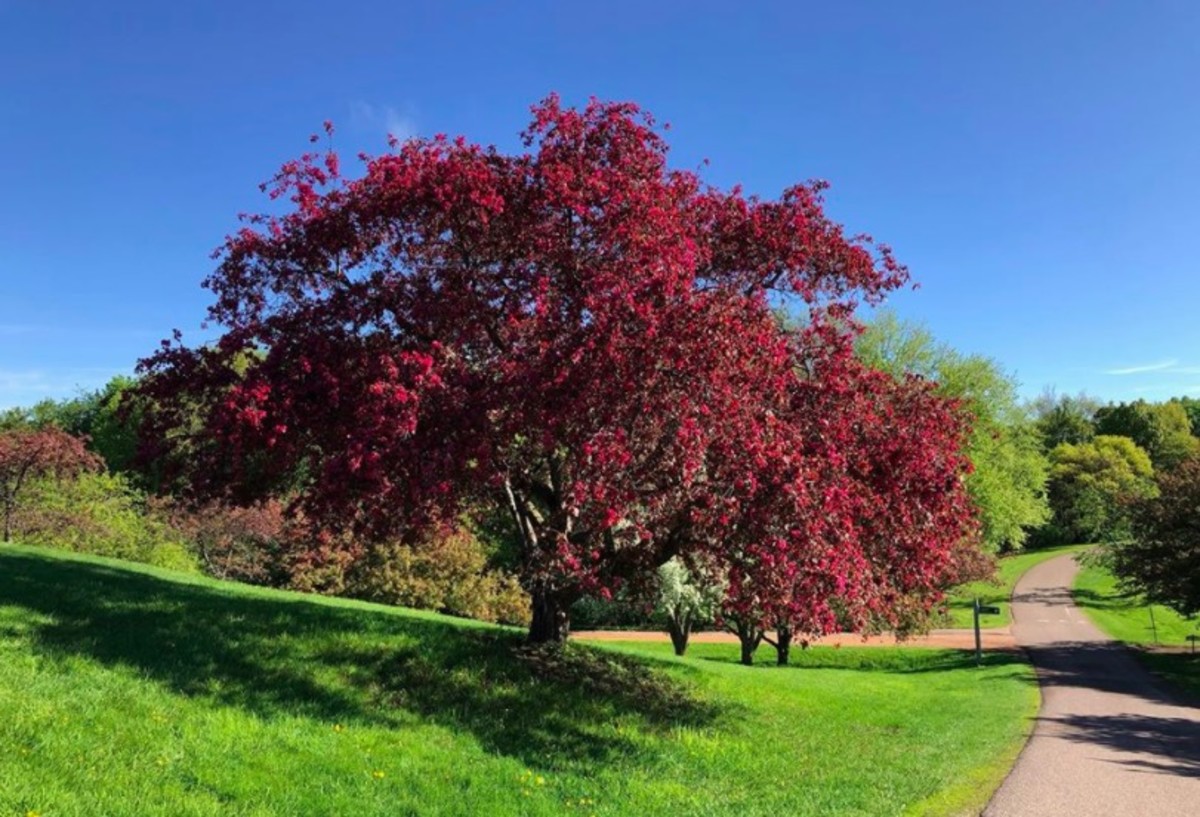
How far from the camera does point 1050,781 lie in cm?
1034

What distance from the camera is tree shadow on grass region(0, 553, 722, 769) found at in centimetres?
848

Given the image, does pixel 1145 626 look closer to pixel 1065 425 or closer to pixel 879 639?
pixel 879 639

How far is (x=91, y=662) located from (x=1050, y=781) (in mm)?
11411

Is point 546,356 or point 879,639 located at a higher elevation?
point 546,356

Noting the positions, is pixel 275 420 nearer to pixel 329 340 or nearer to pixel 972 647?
pixel 329 340

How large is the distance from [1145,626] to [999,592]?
1115 centimetres

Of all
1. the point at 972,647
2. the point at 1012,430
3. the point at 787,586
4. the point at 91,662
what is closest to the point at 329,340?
the point at 91,662

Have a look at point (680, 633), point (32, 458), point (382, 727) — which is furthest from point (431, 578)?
point (382, 727)

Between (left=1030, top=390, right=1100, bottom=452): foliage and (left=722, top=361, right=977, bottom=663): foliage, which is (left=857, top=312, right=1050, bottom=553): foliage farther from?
(left=1030, top=390, right=1100, bottom=452): foliage

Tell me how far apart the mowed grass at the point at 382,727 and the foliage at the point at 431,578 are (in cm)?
1558

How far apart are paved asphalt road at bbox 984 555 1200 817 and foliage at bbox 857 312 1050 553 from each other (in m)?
11.1

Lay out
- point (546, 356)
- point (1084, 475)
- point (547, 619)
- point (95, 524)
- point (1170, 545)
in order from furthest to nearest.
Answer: point (1084, 475), point (1170, 545), point (95, 524), point (547, 619), point (546, 356)

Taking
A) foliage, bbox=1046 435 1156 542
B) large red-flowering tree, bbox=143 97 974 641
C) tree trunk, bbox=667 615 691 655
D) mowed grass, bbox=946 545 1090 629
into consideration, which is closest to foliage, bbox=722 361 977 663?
large red-flowering tree, bbox=143 97 974 641

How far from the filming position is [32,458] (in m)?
24.6
